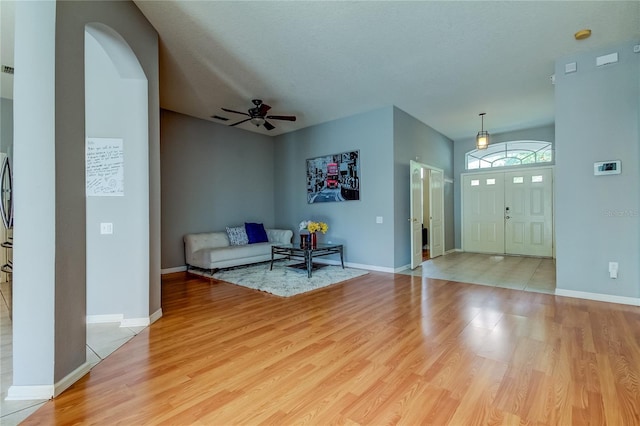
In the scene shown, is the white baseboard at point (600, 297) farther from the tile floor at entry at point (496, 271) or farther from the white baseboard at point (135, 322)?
the white baseboard at point (135, 322)

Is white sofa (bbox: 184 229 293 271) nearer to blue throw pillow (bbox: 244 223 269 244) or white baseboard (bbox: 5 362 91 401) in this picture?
blue throw pillow (bbox: 244 223 269 244)

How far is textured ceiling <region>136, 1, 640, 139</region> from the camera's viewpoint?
2.89m

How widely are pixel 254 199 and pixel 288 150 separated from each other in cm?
147

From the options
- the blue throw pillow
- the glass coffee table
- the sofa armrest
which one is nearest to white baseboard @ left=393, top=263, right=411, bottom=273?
the glass coffee table

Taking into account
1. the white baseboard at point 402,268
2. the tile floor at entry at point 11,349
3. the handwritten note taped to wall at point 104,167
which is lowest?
the tile floor at entry at point 11,349

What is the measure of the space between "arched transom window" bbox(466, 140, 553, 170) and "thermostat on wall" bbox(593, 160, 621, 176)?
3.81 metres

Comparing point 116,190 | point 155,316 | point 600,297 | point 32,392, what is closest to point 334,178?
point 116,190

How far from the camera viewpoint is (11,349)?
243 cm

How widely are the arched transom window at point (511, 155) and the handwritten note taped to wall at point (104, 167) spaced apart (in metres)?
7.81

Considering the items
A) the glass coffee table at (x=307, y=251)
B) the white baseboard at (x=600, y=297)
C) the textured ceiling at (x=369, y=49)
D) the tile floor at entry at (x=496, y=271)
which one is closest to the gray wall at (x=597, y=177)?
the white baseboard at (x=600, y=297)

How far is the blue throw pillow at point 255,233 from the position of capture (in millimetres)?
6449

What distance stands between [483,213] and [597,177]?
4266 millimetres

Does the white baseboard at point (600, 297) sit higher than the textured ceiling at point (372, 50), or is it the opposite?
the textured ceiling at point (372, 50)

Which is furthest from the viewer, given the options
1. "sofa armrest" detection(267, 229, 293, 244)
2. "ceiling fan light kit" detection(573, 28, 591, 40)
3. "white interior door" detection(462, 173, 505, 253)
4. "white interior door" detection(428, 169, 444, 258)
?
"white interior door" detection(462, 173, 505, 253)
